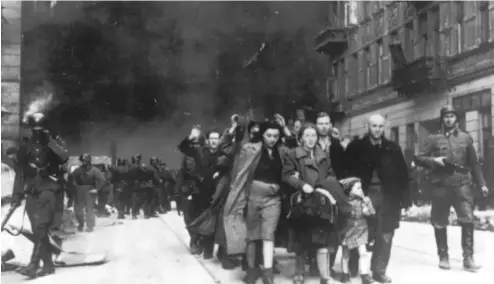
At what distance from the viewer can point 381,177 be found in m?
5.99

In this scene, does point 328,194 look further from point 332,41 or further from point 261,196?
point 332,41

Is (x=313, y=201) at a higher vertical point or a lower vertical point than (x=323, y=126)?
lower

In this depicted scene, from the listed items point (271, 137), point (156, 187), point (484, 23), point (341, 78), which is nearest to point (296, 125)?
point (271, 137)

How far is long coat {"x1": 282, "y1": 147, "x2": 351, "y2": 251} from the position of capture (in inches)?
226

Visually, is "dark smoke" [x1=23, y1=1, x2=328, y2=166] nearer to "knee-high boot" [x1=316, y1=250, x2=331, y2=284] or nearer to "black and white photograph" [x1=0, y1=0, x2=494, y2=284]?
"black and white photograph" [x1=0, y1=0, x2=494, y2=284]

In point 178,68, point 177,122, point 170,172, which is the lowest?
point 170,172

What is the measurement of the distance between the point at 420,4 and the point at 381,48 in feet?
2.66

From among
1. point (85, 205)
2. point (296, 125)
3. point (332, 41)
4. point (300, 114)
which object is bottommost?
point (85, 205)

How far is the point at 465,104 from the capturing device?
7.13 meters

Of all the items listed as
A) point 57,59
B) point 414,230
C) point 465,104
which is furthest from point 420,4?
point 57,59

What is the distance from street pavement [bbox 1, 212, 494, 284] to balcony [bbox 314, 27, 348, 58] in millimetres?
2524

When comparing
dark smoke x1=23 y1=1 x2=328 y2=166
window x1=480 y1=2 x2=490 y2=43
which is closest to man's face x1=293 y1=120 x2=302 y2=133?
dark smoke x1=23 y1=1 x2=328 y2=166

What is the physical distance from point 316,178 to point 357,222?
63 centimetres

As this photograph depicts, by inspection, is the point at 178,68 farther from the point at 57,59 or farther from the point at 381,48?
the point at 381,48
